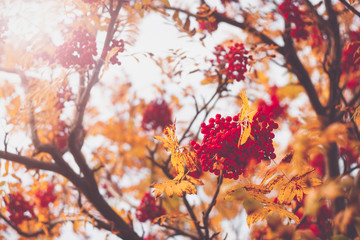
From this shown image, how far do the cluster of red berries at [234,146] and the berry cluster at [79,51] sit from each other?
1269mm

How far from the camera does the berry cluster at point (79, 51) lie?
223cm

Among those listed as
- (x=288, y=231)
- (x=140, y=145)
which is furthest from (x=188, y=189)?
(x=140, y=145)

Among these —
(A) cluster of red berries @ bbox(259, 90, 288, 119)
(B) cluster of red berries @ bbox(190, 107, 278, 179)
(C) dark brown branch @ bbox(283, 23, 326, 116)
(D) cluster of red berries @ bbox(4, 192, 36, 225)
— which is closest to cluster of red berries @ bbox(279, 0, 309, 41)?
(C) dark brown branch @ bbox(283, 23, 326, 116)

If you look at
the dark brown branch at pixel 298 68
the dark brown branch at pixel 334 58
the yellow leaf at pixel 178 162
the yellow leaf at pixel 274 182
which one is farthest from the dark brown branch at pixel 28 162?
the dark brown branch at pixel 334 58

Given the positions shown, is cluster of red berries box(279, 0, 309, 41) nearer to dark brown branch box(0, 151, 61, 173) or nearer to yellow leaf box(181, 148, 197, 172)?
yellow leaf box(181, 148, 197, 172)

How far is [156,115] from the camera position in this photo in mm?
4754

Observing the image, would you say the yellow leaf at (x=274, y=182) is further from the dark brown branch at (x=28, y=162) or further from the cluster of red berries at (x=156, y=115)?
the cluster of red berries at (x=156, y=115)

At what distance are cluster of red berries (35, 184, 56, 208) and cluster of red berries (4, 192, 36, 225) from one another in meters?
0.83

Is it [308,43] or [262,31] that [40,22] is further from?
[308,43]

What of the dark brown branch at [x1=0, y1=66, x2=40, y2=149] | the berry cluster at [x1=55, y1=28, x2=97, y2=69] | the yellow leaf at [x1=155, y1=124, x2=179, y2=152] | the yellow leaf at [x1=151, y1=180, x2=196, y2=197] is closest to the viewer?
the yellow leaf at [x1=151, y1=180, x2=196, y2=197]

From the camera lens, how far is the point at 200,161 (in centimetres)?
155

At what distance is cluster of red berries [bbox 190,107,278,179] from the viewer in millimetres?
1435

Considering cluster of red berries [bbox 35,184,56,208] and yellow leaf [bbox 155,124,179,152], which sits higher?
cluster of red berries [bbox 35,184,56,208]

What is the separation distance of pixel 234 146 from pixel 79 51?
1.59 m
